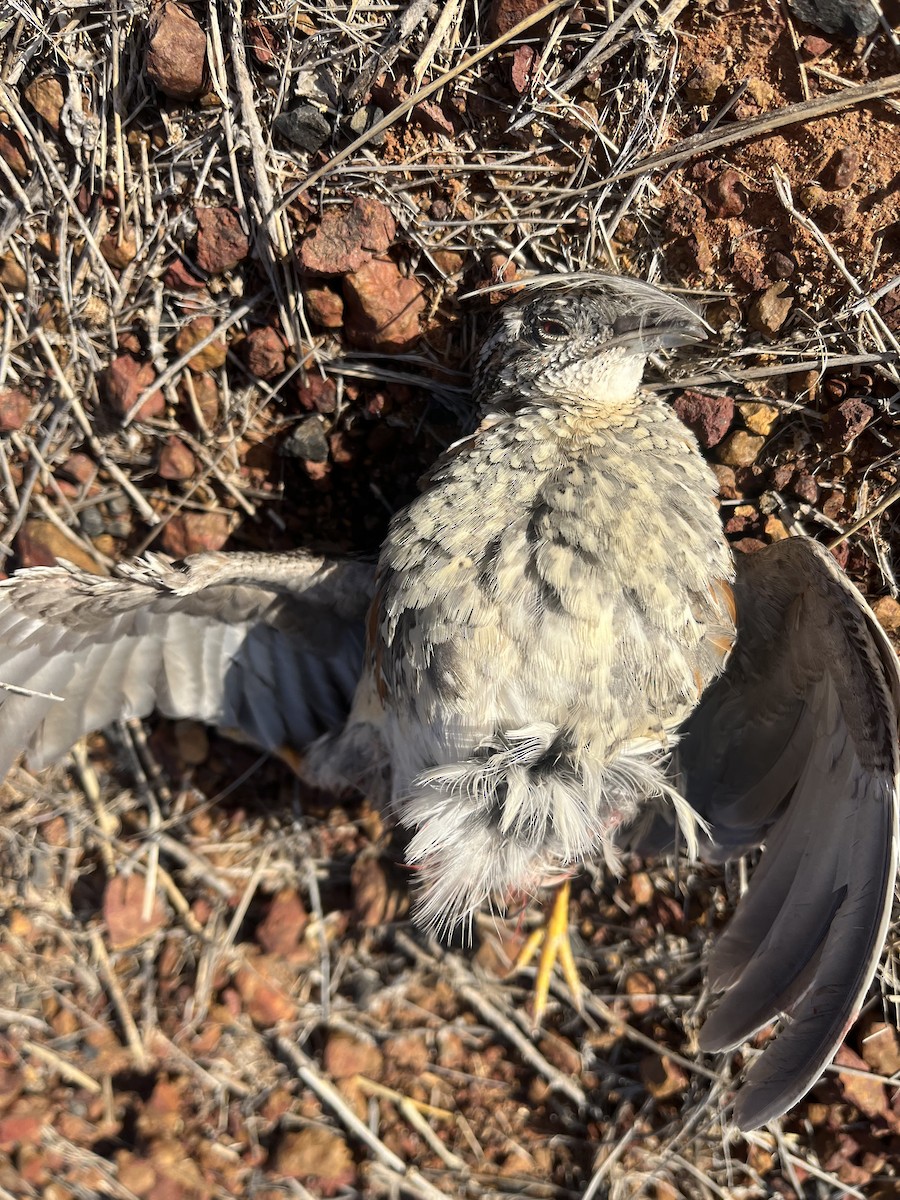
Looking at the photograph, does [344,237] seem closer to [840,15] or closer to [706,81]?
[706,81]

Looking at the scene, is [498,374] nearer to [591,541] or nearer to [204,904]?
[591,541]

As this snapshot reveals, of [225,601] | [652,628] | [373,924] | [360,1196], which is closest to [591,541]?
[652,628]

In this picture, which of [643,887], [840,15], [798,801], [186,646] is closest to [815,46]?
[840,15]

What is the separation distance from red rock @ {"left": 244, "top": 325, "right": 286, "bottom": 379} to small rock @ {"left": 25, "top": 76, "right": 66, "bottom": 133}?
82cm

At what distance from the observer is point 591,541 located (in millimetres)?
2025

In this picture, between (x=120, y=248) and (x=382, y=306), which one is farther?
(x=120, y=248)

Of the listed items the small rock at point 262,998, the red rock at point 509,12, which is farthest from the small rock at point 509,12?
the small rock at point 262,998

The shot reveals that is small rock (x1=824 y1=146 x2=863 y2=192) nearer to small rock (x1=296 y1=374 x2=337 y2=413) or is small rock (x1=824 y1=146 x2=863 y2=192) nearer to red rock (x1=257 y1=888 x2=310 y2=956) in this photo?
small rock (x1=296 y1=374 x2=337 y2=413)

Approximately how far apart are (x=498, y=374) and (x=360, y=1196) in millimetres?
Answer: 2994

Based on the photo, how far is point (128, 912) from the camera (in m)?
3.17

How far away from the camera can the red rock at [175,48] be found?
2.22m

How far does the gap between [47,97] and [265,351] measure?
93 cm

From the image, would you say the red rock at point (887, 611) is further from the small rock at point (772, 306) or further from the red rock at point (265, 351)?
the red rock at point (265, 351)

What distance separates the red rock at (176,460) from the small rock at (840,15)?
7.12ft
